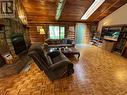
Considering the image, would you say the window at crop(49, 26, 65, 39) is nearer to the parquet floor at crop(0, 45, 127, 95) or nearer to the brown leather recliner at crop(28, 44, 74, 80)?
the parquet floor at crop(0, 45, 127, 95)

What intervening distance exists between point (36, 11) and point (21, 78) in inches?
192

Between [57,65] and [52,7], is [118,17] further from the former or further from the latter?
[57,65]

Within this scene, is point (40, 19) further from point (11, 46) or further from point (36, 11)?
point (11, 46)

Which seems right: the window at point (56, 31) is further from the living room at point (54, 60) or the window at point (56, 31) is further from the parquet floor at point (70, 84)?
the parquet floor at point (70, 84)

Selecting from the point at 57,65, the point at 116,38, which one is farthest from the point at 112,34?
the point at 57,65

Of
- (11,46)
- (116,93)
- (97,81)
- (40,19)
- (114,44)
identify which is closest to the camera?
(116,93)

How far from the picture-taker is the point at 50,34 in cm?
844

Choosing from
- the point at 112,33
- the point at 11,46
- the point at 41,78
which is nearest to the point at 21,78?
the point at 41,78

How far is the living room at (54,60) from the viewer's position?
243 centimetres

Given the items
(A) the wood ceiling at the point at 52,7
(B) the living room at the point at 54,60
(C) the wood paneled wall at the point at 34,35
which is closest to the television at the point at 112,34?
(B) the living room at the point at 54,60

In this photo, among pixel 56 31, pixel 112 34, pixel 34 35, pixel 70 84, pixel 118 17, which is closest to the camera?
pixel 70 84

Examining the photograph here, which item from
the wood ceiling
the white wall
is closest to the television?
the white wall

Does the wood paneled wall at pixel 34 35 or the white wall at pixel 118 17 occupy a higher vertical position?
the white wall at pixel 118 17

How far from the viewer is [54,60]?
11.1ft
